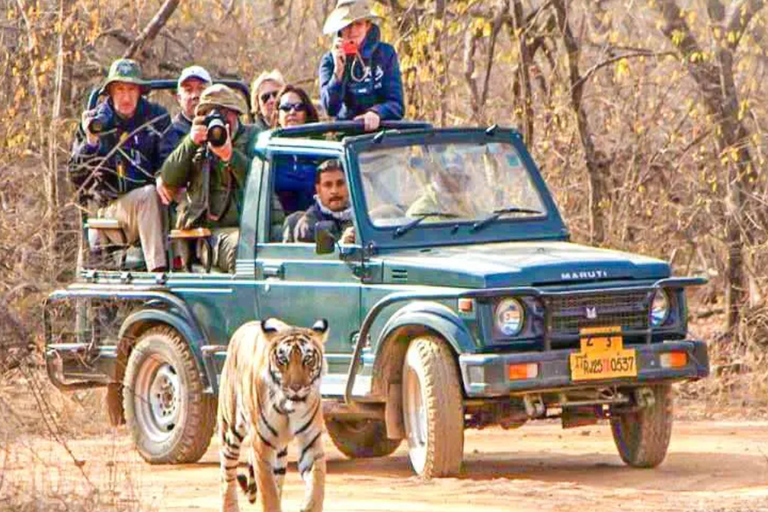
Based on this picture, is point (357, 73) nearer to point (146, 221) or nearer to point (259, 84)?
point (259, 84)

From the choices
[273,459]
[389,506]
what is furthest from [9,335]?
[389,506]

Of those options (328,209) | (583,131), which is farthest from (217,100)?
(583,131)

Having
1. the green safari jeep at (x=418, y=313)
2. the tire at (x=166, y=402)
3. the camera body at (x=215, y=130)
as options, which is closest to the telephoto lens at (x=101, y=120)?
the camera body at (x=215, y=130)

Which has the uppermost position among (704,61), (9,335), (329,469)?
(704,61)

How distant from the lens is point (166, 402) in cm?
1341

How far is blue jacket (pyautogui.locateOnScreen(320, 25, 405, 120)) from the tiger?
2.84 m

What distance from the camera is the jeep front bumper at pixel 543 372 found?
36.7ft

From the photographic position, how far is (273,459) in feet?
33.9

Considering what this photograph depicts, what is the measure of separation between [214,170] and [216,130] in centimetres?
36

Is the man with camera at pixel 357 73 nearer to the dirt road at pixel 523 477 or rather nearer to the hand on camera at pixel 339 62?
the hand on camera at pixel 339 62

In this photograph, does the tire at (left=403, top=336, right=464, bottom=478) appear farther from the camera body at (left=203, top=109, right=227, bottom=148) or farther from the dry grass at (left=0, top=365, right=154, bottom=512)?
the camera body at (left=203, top=109, right=227, bottom=148)

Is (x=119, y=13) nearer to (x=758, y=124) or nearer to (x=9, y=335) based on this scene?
(x=758, y=124)

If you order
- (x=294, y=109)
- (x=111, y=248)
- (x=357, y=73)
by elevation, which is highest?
(x=357, y=73)

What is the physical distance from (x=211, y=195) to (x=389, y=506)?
3.29m
